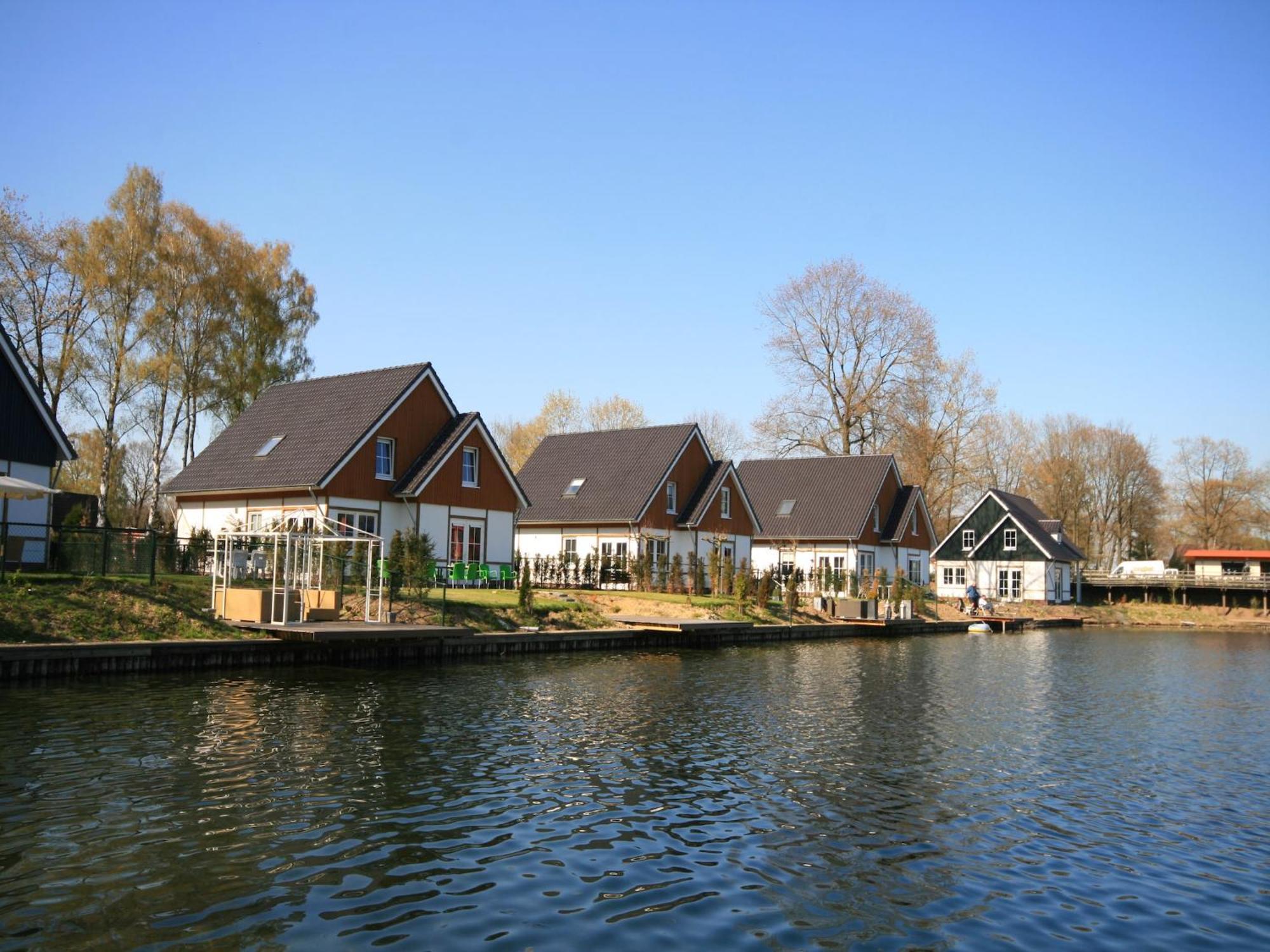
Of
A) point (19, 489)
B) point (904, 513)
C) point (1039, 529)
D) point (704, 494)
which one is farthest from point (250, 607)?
point (1039, 529)

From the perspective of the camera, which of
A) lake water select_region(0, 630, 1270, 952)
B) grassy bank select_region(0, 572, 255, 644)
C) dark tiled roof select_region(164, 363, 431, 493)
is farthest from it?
dark tiled roof select_region(164, 363, 431, 493)

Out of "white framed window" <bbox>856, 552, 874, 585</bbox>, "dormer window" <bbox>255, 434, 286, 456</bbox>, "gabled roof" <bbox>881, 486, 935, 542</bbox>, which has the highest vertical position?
"dormer window" <bbox>255, 434, 286, 456</bbox>

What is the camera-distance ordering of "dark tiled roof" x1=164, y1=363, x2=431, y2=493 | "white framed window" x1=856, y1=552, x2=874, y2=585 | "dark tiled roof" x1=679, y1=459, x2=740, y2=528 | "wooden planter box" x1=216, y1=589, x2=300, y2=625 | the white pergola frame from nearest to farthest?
"wooden planter box" x1=216, y1=589, x2=300, y2=625 < the white pergola frame < "dark tiled roof" x1=164, y1=363, x2=431, y2=493 < "dark tiled roof" x1=679, y1=459, x2=740, y2=528 < "white framed window" x1=856, y1=552, x2=874, y2=585

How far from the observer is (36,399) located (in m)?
28.0

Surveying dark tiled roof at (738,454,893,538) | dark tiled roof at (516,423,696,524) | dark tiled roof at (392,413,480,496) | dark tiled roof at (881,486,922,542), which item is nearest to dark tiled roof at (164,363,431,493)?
dark tiled roof at (392,413,480,496)

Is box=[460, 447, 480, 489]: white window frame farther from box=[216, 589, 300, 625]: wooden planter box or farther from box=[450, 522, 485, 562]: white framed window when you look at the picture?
box=[216, 589, 300, 625]: wooden planter box

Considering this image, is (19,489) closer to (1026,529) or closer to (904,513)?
(904,513)

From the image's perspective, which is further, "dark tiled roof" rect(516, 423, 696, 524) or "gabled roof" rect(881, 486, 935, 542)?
"gabled roof" rect(881, 486, 935, 542)

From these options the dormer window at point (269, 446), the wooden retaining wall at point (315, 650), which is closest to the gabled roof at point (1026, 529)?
the wooden retaining wall at point (315, 650)

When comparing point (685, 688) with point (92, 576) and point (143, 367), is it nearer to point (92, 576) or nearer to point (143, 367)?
point (92, 576)

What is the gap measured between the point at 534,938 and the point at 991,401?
2333 inches

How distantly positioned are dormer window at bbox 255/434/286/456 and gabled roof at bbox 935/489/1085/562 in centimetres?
4011

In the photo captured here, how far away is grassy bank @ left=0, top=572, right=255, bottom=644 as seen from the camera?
2066cm

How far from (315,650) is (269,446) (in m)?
15.1
